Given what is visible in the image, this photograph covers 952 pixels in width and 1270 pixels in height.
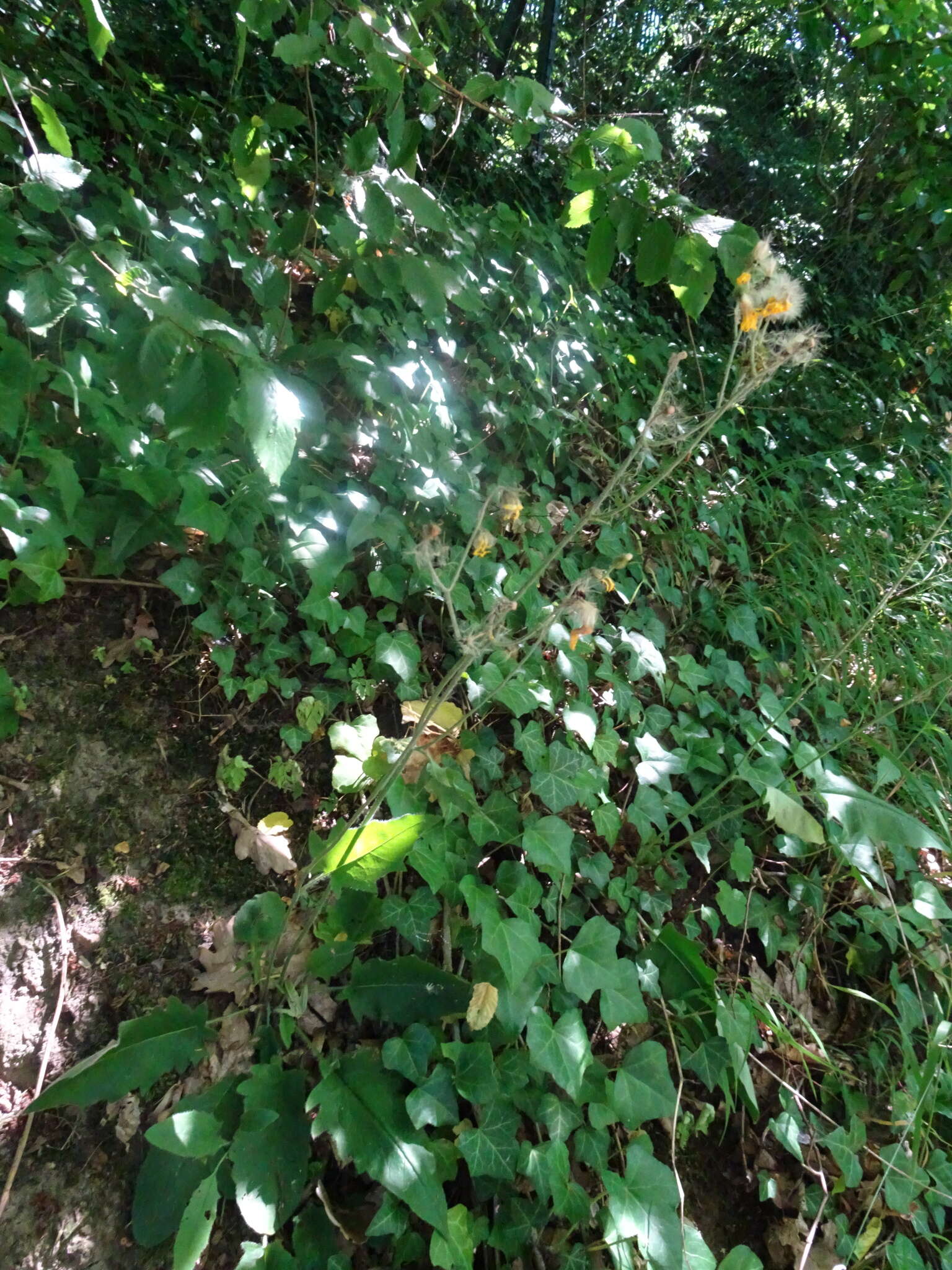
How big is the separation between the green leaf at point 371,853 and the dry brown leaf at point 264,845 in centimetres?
33

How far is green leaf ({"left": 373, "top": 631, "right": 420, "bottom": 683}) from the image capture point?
1.87 meters

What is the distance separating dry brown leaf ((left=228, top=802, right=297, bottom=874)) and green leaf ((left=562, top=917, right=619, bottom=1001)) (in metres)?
0.69

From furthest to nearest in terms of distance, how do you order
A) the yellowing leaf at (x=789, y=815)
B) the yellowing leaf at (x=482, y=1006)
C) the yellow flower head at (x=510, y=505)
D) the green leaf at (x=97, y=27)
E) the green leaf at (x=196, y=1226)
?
1. the yellowing leaf at (x=789, y=815)
2. the yellow flower head at (x=510, y=505)
3. the yellowing leaf at (x=482, y=1006)
4. the green leaf at (x=196, y=1226)
5. the green leaf at (x=97, y=27)

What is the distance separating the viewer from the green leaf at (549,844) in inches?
64.4

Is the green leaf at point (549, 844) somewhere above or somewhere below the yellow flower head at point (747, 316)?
below

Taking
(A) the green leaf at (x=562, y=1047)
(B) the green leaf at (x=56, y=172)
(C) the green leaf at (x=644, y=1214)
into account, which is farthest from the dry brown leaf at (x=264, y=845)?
(B) the green leaf at (x=56, y=172)

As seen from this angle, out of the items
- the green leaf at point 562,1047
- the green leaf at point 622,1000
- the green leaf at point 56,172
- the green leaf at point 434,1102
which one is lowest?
the green leaf at point 434,1102

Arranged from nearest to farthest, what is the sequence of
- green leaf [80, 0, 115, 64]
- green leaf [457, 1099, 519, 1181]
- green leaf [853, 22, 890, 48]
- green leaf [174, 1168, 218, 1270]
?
1. green leaf [80, 0, 115, 64]
2. green leaf [174, 1168, 218, 1270]
3. green leaf [457, 1099, 519, 1181]
4. green leaf [853, 22, 890, 48]

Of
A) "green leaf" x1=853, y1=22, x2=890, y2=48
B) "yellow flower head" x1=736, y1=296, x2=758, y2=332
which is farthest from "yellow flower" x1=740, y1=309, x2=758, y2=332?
"green leaf" x1=853, y1=22, x2=890, y2=48

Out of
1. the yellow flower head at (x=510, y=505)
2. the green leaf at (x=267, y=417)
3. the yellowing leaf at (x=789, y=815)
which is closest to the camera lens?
the green leaf at (x=267, y=417)

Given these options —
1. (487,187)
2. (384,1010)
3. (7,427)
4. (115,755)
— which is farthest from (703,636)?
(487,187)

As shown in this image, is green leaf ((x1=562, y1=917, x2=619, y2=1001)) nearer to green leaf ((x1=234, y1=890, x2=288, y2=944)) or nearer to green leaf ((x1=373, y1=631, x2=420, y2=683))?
green leaf ((x1=234, y1=890, x2=288, y2=944))

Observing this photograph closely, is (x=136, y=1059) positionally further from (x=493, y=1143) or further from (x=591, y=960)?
(x=591, y=960)

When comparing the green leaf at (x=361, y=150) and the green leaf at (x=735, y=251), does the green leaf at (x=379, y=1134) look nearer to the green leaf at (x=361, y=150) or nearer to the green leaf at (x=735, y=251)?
the green leaf at (x=735, y=251)
